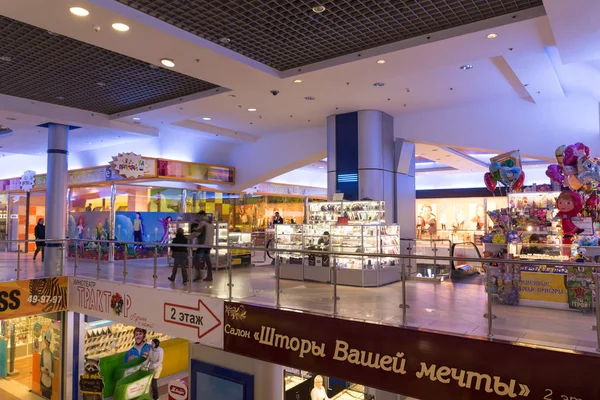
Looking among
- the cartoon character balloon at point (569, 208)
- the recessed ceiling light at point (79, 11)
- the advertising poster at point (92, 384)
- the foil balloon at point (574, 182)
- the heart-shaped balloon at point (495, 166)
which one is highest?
the recessed ceiling light at point (79, 11)

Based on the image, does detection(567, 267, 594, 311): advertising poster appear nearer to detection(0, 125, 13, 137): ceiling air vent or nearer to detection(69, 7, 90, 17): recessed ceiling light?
detection(69, 7, 90, 17): recessed ceiling light

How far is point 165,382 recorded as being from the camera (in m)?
11.9

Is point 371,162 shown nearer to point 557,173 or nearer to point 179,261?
point 557,173

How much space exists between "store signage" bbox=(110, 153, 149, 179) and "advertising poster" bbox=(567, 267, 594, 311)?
1110cm

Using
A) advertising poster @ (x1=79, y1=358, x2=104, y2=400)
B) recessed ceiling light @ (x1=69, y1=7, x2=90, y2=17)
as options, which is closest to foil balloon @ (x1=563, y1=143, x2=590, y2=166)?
recessed ceiling light @ (x1=69, y1=7, x2=90, y2=17)

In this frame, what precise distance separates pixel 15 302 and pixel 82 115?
447cm

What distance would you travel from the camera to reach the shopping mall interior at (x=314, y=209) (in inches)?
202

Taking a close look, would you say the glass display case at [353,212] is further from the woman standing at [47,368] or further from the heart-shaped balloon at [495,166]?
the woman standing at [47,368]

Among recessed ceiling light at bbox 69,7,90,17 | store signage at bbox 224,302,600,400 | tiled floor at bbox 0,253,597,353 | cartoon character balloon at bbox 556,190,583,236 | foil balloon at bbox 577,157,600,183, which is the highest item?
recessed ceiling light at bbox 69,7,90,17

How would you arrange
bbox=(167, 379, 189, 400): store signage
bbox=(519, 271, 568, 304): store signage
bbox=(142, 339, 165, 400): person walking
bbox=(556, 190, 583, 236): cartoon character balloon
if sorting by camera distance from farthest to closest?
bbox=(142, 339, 165, 400): person walking
bbox=(167, 379, 189, 400): store signage
bbox=(556, 190, 583, 236): cartoon character balloon
bbox=(519, 271, 568, 304): store signage

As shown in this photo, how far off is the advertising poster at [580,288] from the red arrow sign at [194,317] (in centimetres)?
466

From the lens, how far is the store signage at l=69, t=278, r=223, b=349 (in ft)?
22.2

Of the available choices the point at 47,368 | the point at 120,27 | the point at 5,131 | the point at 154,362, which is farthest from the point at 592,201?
the point at 5,131

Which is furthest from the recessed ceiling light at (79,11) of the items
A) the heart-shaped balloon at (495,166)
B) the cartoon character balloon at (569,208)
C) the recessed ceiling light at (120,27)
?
the cartoon character balloon at (569,208)
